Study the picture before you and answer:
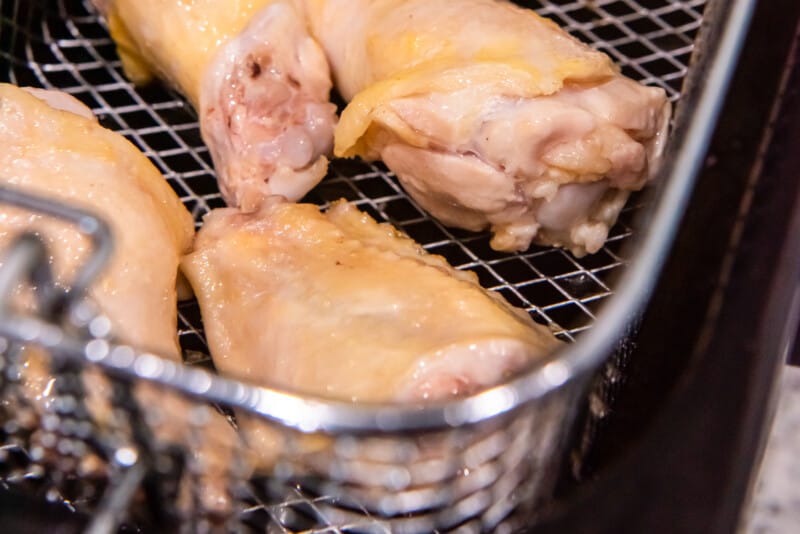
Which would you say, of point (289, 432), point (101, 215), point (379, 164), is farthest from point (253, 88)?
point (289, 432)

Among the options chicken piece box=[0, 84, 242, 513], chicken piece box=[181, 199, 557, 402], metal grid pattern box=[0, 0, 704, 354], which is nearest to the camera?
chicken piece box=[181, 199, 557, 402]

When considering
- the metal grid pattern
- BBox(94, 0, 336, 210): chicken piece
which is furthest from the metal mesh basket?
BBox(94, 0, 336, 210): chicken piece

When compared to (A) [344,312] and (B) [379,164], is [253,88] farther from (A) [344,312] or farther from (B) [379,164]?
(A) [344,312]

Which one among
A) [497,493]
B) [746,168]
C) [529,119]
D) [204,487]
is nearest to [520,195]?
[529,119]

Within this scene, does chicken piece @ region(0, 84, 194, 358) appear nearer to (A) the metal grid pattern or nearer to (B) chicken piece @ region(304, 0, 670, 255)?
(A) the metal grid pattern

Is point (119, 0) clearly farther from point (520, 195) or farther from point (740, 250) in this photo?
point (740, 250)
